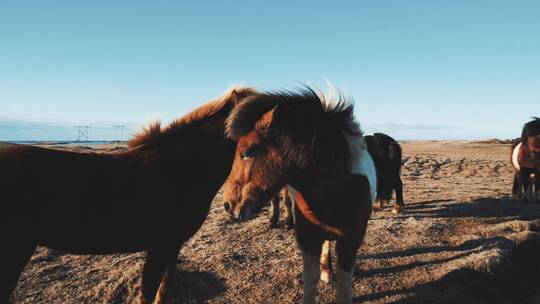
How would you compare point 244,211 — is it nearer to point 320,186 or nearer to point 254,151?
point 254,151

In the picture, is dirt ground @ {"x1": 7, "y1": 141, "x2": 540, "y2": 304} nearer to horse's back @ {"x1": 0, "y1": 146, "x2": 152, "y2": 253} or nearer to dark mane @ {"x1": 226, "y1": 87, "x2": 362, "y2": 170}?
horse's back @ {"x1": 0, "y1": 146, "x2": 152, "y2": 253}

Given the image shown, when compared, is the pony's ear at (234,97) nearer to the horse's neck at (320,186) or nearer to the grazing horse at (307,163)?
the grazing horse at (307,163)

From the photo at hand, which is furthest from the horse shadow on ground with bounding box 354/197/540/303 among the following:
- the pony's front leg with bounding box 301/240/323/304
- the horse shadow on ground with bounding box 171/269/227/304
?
the horse shadow on ground with bounding box 171/269/227/304

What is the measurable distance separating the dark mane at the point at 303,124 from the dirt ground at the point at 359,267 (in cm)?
204

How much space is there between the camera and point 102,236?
9.14 feet

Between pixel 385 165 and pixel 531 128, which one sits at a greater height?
pixel 531 128

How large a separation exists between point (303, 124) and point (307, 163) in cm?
33

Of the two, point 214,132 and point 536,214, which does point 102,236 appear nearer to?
point 214,132

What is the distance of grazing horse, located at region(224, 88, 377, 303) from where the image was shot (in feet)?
9.21

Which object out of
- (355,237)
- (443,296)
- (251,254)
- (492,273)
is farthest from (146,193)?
(492,273)

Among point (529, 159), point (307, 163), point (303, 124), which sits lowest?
point (529, 159)

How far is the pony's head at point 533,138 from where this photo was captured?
9.06 meters

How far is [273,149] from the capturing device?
9.30 feet

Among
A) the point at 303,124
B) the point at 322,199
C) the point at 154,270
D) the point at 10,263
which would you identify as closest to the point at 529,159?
the point at 322,199
